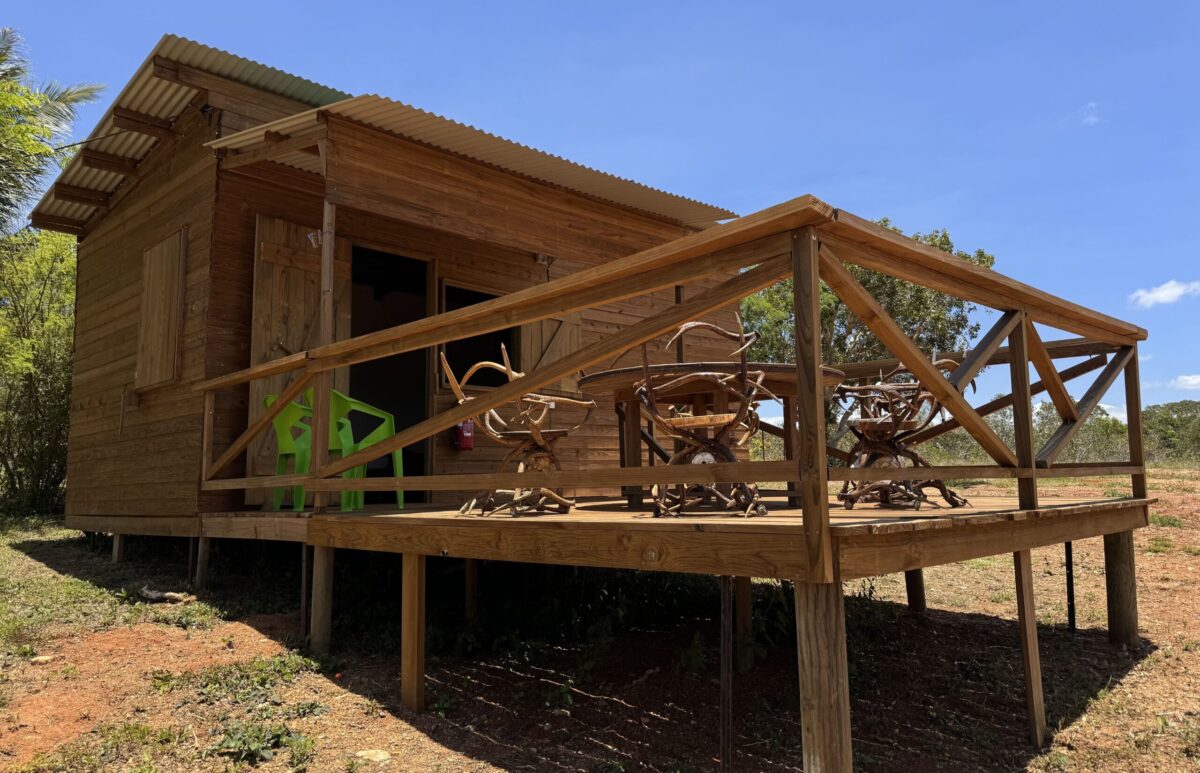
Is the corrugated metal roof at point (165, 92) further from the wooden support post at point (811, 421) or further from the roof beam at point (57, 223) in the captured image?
the wooden support post at point (811, 421)

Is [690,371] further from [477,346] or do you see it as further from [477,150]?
[477,346]

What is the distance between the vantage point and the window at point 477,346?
7804 millimetres

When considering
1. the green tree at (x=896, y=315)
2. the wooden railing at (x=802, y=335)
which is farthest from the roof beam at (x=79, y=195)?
the green tree at (x=896, y=315)

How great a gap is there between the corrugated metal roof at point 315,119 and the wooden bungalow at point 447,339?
0.03m

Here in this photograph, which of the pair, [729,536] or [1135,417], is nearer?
[729,536]

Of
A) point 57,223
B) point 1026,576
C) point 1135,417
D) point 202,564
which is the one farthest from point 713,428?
point 57,223

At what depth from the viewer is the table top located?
3635 millimetres

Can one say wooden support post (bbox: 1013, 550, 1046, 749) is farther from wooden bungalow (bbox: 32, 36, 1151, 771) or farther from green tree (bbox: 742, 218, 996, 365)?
green tree (bbox: 742, 218, 996, 365)

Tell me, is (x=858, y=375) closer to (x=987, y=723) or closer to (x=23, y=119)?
(x=987, y=723)

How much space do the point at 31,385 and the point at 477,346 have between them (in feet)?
29.9

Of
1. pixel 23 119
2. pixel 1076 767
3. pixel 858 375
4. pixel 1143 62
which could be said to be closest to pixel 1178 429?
pixel 1143 62

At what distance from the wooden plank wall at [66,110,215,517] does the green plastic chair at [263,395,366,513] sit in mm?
1070

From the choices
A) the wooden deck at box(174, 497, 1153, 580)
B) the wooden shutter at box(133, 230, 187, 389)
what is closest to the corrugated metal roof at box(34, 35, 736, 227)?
the wooden shutter at box(133, 230, 187, 389)

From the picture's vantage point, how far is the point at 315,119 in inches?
217
